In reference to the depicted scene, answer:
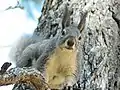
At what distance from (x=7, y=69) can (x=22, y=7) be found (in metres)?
1.38

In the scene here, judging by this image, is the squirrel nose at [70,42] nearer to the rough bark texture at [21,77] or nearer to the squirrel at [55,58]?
the squirrel at [55,58]

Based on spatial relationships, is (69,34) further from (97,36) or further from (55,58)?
(97,36)

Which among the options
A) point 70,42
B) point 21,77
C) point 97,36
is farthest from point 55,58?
point 97,36

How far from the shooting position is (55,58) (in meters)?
1.07

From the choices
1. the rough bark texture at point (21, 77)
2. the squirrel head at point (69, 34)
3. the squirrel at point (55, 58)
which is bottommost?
the rough bark texture at point (21, 77)

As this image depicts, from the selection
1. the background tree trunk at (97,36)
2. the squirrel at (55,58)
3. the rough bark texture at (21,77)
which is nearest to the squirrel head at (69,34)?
the squirrel at (55,58)

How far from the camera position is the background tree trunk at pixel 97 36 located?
1.54 meters

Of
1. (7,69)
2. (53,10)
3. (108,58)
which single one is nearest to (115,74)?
(108,58)

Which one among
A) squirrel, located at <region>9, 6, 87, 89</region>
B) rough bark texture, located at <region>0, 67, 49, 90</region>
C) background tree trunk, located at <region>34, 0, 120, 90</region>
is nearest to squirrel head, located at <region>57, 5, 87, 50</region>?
squirrel, located at <region>9, 6, 87, 89</region>

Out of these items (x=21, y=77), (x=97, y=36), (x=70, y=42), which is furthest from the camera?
(x=97, y=36)

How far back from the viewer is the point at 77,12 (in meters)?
1.61

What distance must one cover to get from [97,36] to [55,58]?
1.97 ft

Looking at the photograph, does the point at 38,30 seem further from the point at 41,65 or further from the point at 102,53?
the point at 41,65

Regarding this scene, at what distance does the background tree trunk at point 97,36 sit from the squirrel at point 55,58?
0.37 meters
